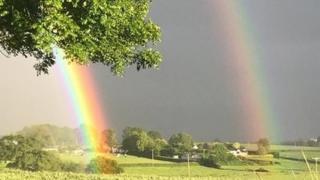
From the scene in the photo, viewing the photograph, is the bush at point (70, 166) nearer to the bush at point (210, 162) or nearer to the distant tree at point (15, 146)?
the distant tree at point (15, 146)

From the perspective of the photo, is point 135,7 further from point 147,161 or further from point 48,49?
point 147,161

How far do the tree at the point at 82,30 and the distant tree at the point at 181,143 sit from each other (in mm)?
107448

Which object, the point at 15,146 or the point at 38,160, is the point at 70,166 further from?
the point at 15,146

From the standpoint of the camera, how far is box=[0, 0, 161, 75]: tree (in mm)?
16078

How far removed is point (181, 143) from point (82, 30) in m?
126

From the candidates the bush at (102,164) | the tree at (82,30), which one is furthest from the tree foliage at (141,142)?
the tree at (82,30)

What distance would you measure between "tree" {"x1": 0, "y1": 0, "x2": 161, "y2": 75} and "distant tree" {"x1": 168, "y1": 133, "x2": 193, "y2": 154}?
107448 millimetres

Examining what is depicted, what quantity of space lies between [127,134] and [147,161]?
106 ft

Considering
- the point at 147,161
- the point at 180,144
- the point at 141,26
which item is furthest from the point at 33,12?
the point at 180,144

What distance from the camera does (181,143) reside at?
143125mm

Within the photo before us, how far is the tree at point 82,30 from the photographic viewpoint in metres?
16.1

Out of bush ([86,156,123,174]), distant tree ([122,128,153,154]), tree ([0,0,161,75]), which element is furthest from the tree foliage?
tree ([0,0,161,75])

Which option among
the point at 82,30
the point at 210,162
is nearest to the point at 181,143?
the point at 210,162

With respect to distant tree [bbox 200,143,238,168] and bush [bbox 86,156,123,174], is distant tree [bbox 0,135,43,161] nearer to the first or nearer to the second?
bush [bbox 86,156,123,174]
